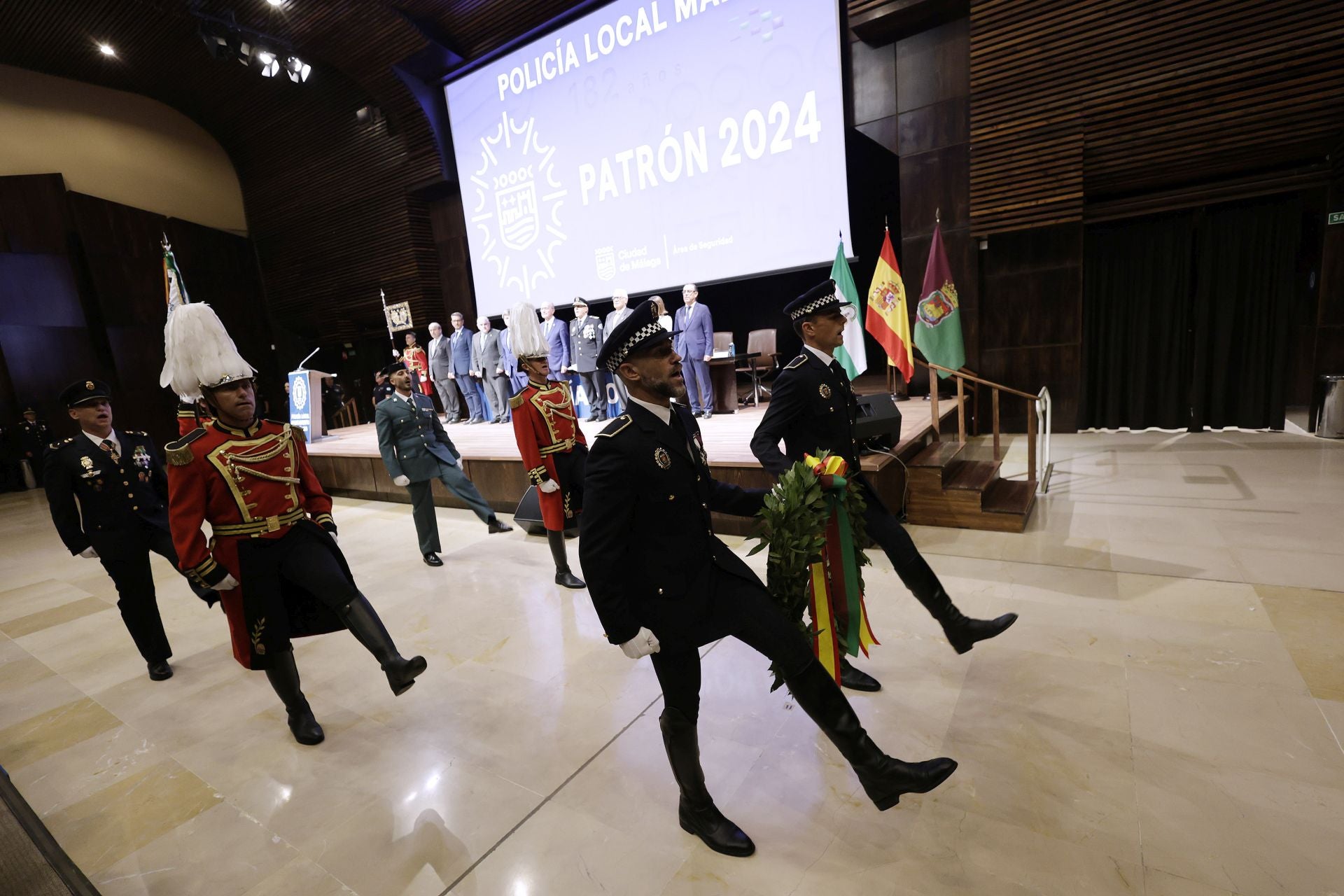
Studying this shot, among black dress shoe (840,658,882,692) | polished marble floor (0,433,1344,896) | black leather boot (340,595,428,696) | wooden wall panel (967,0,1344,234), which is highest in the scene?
wooden wall panel (967,0,1344,234)

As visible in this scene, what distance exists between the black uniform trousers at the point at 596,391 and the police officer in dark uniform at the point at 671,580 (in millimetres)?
6804

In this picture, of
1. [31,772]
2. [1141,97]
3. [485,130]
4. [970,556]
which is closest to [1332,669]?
[970,556]

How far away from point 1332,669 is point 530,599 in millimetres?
3610

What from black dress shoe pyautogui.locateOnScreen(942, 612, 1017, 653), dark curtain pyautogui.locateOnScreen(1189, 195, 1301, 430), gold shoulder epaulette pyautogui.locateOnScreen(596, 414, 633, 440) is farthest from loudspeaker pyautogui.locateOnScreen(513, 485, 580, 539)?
dark curtain pyautogui.locateOnScreen(1189, 195, 1301, 430)

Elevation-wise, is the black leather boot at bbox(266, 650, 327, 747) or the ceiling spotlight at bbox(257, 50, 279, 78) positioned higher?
the ceiling spotlight at bbox(257, 50, 279, 78)

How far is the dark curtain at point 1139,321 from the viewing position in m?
6.45

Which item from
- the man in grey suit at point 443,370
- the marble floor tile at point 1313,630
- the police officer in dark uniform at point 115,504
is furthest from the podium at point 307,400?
the marble floor tile at point 1313,630

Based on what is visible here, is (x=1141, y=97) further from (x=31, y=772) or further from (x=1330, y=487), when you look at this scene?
(x=31, y=772)

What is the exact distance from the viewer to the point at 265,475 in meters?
2.23

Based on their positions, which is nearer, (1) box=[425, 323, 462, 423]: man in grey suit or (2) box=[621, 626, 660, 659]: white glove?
(2) box=[621, 626, 660, 659]: white glove

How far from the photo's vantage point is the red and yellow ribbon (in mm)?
1897

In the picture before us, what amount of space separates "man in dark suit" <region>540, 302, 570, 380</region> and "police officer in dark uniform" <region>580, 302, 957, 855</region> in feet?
23.0

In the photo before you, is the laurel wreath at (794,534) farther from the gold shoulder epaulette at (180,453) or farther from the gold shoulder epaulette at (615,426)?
the gold shoulder epaulette at (180,453)

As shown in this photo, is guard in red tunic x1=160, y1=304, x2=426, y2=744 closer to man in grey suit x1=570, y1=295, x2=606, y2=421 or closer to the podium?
man in grey suit x1=570, y1=295, x2=606, y2=421
